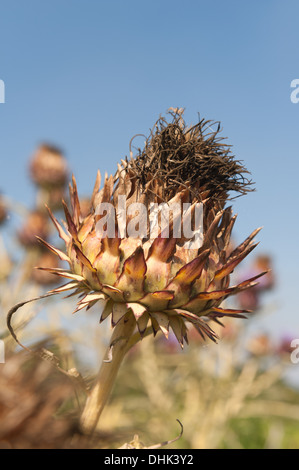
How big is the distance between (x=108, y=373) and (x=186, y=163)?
0.86 metres

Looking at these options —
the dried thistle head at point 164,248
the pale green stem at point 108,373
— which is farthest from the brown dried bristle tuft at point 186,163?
the pale green stem at point 108,373

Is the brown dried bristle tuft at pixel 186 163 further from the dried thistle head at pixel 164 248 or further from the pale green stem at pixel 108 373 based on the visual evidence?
the pale green stem at pixel 108 373

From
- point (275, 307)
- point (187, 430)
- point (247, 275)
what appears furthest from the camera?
point (187, 430)

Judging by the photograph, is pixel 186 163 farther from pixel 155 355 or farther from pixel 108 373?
pixel 155 355

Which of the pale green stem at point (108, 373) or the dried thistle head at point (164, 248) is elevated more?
the dried thistle head at point (164, 248)

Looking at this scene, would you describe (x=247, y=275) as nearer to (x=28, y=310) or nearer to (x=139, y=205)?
(x=28, y=310)

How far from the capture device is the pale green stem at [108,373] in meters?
1.73

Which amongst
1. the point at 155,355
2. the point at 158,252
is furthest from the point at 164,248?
the point at 155,355

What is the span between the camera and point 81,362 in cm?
354

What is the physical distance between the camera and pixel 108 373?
180 centimetres

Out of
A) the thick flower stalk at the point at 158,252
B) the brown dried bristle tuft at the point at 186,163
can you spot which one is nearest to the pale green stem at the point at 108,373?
the thick flower stalk at the point at 158,252

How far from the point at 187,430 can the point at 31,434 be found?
19.0ft

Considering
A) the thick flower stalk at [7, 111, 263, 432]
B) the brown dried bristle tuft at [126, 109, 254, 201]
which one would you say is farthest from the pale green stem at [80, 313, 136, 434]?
the brown dried bristle tuft at [126, 109, 254, 201]
